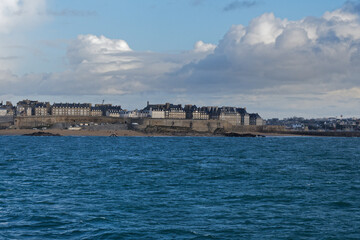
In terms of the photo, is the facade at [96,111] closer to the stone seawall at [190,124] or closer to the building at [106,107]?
the building at [106,107]

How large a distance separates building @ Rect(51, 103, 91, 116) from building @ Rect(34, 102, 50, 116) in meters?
2.86

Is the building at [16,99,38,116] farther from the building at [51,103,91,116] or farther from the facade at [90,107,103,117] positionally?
the facade at [90,107,103,117]

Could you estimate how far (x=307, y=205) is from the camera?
946 inches

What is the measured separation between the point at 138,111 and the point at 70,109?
2725cm

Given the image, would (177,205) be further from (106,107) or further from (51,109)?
(106,107)

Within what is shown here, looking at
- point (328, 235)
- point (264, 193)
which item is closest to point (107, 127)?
point (264, 193)

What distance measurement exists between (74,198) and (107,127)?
4723 inches

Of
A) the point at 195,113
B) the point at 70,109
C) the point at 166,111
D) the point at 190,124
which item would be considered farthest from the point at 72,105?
the point at 190,124

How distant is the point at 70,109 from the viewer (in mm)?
183875

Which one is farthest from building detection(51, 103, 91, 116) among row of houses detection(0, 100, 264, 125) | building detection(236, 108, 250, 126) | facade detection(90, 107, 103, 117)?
building detection(236, 108, 250, 126)

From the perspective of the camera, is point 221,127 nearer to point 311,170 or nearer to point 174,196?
point 311,170

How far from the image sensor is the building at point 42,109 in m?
181

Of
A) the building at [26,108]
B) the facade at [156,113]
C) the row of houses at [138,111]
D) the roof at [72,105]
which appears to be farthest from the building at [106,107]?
the building at [26,108]

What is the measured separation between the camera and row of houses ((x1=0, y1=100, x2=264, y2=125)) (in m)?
183
